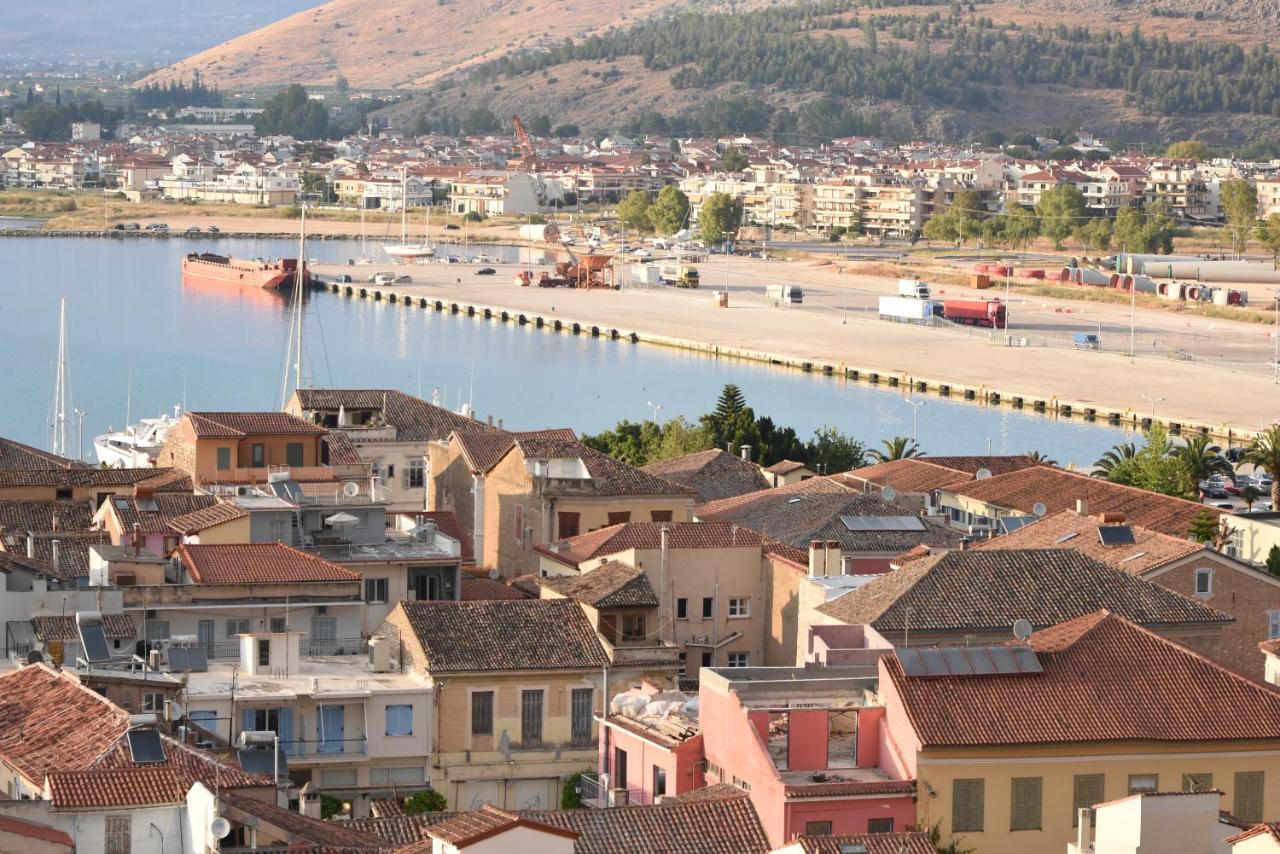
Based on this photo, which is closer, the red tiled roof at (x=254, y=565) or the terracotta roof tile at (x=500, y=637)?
the terracotta roof tile at (x=500, y=637)

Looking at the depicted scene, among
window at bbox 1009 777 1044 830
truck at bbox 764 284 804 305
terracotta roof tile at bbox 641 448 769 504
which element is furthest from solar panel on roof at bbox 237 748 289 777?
truck at bbox 764 284 804 305

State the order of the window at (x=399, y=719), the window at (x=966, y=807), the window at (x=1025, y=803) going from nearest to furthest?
1. the window at (x=966, y=807)
2. the window at (x=1025, y=803)
3. the window at (x=399, y=719)

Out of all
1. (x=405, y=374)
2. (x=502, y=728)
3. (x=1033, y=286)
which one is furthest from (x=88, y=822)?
(x=1033, y=286)

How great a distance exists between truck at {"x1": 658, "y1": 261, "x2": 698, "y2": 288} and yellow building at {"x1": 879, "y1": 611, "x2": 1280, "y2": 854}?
3337 inches

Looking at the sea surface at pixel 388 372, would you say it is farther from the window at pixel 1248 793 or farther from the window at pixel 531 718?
Result: the window at pixel 1248 793

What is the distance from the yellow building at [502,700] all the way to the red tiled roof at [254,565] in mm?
1536

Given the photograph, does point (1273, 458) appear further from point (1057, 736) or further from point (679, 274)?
point (679, 274)

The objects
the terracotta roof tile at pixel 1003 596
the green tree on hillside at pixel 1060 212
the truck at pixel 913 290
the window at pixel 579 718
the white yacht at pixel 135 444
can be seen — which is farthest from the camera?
the green tree on hillside at pixel 1060 212

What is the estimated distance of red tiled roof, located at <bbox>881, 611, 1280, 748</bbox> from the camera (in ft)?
46.8

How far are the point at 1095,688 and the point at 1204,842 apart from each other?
2.99 metres

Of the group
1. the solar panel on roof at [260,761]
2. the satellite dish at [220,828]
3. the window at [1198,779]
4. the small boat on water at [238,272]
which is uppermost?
the satellite dish at [220,828]

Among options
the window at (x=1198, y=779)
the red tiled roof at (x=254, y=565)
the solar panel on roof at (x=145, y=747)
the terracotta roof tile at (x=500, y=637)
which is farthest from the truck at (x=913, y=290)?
the solar panel on roof at (x=145, y=747)

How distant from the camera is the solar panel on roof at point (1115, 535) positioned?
75.3 ft

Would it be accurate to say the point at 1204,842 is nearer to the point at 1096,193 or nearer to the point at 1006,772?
the point at 1006,772
